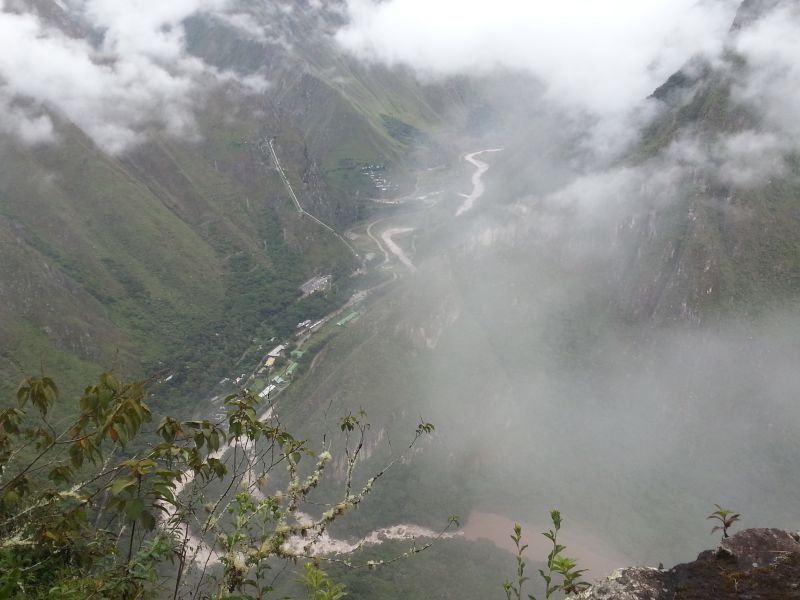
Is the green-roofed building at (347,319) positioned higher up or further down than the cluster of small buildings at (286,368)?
higher up

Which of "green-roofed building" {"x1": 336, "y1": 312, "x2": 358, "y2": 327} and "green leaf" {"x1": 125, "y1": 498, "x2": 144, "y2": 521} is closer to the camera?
"green leaf" {"x1": 125, "y1": 498, "x2": 144, "y2": 521}

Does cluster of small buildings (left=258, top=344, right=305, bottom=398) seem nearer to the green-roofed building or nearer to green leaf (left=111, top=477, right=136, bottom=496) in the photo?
the green-roofed building

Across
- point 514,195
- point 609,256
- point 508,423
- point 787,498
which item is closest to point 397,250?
point 514,195

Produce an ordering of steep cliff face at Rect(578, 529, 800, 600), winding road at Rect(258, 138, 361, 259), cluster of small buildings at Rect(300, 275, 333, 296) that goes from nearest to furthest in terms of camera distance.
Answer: steep cliff face at Rect(578, 529, 800, 600) < cluster of small buildings at Rect(300, 275, 333, 296) < winding road at Rect(258, 138, 361, 259)

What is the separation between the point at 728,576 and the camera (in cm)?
953

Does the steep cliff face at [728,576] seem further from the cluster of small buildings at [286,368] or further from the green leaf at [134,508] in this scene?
the cluster of small buildings at [286,368]

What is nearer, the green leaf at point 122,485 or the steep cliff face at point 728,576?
the green leaf at point 122,485

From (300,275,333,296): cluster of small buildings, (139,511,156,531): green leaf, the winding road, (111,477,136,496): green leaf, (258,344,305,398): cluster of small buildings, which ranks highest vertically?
the winding road

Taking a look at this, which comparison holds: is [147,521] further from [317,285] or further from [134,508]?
[317,285]

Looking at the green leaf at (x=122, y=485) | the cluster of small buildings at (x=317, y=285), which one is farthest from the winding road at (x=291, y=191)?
the green leaf at (x=122, y=485)

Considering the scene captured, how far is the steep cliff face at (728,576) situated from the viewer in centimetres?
929

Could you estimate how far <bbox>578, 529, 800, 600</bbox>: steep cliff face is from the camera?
929 cm

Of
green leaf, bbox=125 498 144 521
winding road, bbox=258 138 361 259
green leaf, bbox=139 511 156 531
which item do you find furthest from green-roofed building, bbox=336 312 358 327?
green leaf, bbox=125 498 144 521

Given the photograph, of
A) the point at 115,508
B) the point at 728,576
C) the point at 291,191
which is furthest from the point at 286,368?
the point at 115,508
